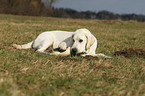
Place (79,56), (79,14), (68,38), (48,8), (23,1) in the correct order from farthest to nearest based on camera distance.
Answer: (79,14), (48,8), (23,1), (68,38), (79,56)

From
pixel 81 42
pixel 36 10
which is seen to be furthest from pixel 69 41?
pixel 36 10

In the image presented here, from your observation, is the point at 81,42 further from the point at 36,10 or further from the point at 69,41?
the point at 36,10

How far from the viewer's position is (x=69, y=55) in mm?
4219

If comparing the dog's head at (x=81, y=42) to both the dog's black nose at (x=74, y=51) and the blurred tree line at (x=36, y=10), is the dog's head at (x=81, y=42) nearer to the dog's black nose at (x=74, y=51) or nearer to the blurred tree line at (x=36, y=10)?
the dog's black nose at (x=74, y=51)

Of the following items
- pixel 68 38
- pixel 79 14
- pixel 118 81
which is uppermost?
pixel 79 14

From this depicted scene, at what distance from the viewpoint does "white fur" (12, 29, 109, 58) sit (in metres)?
4.17

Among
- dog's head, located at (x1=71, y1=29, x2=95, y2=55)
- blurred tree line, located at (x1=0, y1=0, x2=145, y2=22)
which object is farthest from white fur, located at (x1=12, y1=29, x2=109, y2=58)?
blurred tree line, located at (x1=0, y1=0, x2=145, y2=22)

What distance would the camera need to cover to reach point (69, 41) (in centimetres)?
→ 468

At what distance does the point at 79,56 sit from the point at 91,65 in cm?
83

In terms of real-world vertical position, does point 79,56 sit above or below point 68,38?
below

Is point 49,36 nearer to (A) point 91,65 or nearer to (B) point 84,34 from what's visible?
(B) point 84,34

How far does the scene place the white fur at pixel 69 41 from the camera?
164 inches

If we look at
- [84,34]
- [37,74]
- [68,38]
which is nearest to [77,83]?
[37,74]

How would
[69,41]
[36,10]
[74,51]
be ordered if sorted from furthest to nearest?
[36,10] → [69,41] → [74,51]
